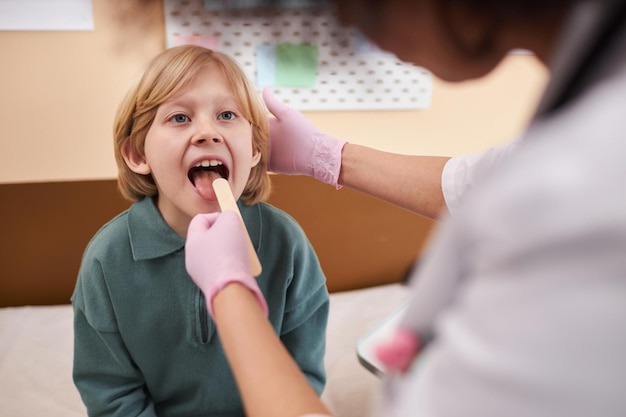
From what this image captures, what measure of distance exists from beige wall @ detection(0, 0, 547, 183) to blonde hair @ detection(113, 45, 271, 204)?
0.15 meters

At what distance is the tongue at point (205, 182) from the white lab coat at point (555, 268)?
0.47 m

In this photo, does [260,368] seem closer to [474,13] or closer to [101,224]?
[474,13]

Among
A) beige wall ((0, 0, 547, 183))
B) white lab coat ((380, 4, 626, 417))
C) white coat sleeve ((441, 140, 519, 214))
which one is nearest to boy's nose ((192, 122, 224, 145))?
beige wall ((0, 0, 547, 183))

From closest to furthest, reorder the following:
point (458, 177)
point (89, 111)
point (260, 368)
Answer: point (260, 368) < point (458, 177) < point (89, 111)

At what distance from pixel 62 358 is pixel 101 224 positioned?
358 millimetres

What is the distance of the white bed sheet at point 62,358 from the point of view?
3.57 ft

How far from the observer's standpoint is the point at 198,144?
2.32 ft

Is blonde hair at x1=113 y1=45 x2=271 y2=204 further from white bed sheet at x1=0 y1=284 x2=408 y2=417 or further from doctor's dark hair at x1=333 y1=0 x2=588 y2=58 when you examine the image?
A: white bed sheet at x1=0 y1=284 x2=408 y2=417

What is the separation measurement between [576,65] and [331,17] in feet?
0.53

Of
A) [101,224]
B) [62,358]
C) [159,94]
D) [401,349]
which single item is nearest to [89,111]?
[101,224]

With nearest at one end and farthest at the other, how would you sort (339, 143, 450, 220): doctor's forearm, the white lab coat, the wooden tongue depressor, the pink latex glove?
the white lab coat < the pink latex glove < the wooden tongue depressor < (339, 143, 450, 220): doctor's forearm

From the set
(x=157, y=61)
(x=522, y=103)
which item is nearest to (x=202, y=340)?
(x=157, y=61)

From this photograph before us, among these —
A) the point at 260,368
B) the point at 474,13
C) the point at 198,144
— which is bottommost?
the point at 260,368

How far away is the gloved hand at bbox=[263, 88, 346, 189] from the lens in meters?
0.87
